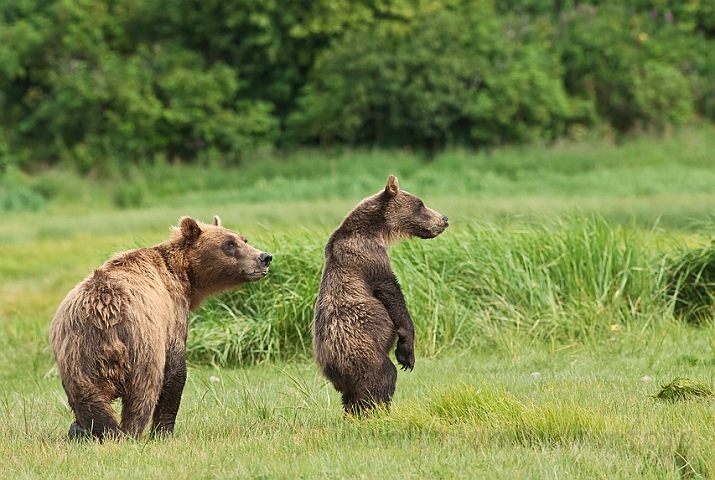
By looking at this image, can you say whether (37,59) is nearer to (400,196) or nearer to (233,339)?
(233,339)

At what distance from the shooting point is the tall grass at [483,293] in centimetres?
1113

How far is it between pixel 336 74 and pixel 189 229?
2615 centimetres

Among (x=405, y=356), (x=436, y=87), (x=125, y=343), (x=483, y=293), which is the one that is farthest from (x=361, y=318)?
(x=436, y=87)

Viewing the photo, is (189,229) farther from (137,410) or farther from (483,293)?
(483,293)

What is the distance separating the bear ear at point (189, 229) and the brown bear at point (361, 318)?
952 millimetres

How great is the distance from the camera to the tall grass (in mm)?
11133

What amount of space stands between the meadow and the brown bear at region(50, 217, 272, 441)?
0.24m

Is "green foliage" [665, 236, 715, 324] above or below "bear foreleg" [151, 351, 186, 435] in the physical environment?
below

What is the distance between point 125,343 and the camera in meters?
6.40

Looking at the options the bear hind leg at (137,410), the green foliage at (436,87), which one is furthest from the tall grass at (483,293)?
the green foliage at (436,87)

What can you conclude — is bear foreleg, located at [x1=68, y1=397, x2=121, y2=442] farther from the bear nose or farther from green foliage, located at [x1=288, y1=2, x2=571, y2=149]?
green foliage, located at [x1=288, y1=2, x2=571, y2=149]

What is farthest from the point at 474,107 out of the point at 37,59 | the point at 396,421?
the point at 396,421

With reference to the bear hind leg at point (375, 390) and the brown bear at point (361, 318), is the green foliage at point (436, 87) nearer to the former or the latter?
the brown bear at point (361, 318)

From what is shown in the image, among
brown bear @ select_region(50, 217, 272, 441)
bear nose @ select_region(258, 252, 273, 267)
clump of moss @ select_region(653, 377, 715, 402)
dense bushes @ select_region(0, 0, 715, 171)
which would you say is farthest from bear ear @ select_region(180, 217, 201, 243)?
dense bushes @ select_region(0, 0, 715, 171)
